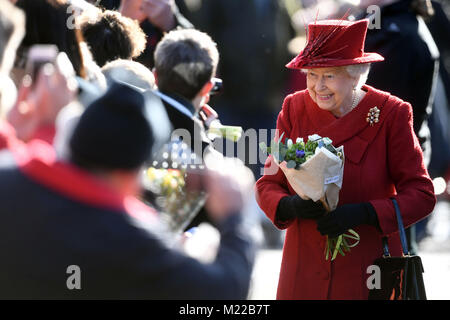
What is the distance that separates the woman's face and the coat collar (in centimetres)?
5

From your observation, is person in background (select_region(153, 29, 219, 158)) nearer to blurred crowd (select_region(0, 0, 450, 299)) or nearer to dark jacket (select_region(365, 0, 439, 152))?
blurred crowd (select_region(0, 0, 450, 299))

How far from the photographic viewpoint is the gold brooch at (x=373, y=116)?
3686 mm

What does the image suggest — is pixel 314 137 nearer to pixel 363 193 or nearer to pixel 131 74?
pixel 363 193

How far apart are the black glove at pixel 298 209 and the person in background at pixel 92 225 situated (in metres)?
1.15

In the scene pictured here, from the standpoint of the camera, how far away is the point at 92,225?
2.33m

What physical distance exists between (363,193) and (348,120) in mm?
306

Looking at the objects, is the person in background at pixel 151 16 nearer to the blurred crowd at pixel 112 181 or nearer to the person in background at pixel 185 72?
the blurred crowd at pixel 112 181

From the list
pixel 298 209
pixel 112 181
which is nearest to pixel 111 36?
pixel 298 209

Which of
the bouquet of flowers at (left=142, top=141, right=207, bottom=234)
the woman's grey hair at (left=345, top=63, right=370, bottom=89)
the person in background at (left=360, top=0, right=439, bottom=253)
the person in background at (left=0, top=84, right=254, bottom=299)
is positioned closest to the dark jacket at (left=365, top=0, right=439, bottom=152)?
the person in background at (left=360, top=0, right=439, bottom=253)

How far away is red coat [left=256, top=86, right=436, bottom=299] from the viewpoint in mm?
3627

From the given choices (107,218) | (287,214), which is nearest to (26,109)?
(107,218)

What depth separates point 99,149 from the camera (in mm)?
2340
